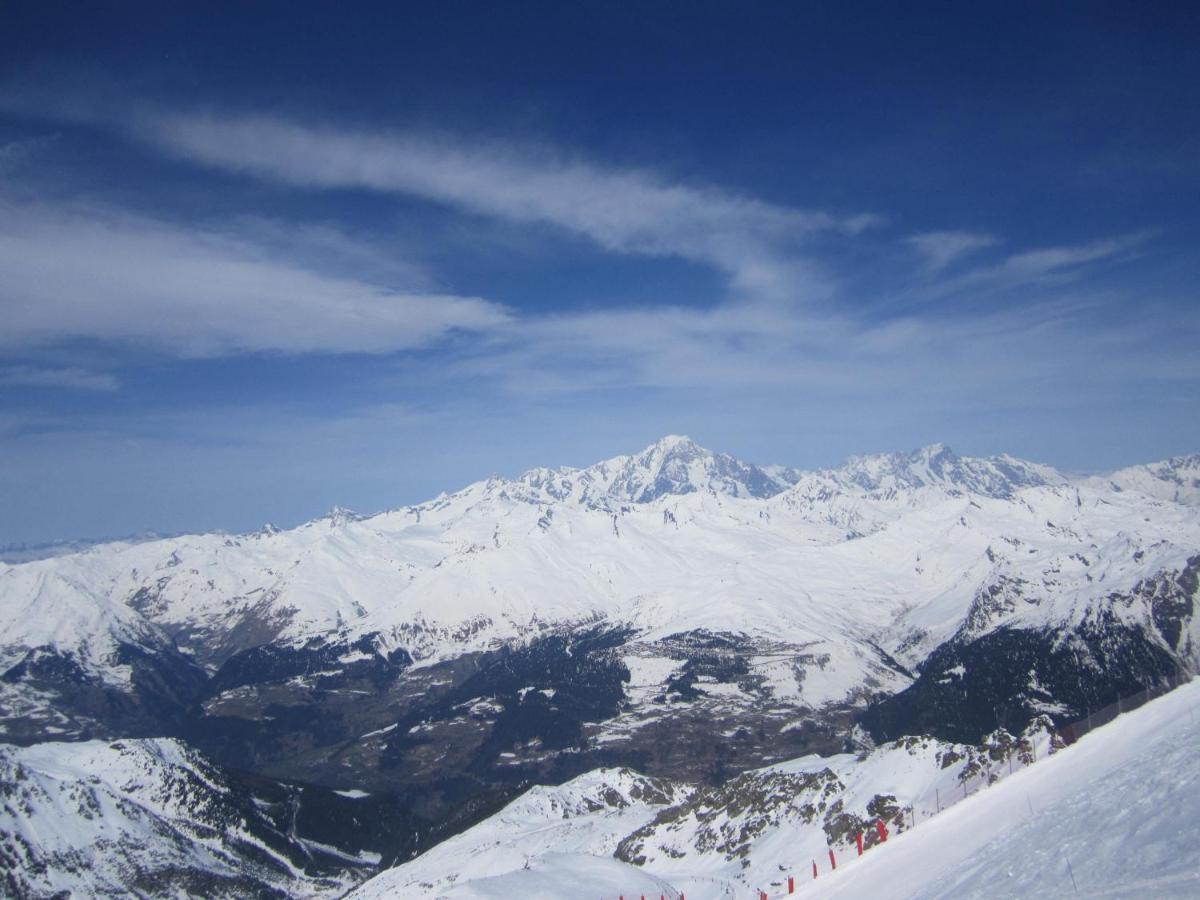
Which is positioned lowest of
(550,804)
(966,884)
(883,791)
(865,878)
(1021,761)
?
(550,804)

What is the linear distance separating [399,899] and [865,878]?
413 ft

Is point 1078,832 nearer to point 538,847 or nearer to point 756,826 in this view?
point 756,826

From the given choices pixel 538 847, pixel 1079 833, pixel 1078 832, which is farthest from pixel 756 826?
pixel 1079 833

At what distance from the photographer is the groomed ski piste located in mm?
19969

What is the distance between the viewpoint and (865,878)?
32938 millimetres

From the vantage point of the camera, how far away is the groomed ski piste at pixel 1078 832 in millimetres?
19969

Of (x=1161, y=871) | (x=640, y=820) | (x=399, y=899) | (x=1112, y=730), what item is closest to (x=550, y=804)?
(x=640, y=820)

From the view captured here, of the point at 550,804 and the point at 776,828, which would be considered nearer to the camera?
the point at 776,828

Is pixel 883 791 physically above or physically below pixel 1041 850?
below

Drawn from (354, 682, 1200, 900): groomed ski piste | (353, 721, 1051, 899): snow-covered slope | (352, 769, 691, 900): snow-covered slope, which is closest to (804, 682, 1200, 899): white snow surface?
(354, 682, 1200, 900): groomed ski piste

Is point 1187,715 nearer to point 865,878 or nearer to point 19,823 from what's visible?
point 865,878

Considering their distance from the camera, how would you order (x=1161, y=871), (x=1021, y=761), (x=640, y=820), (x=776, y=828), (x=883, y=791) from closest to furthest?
1. (x=1161, y=871)
2. (x=1021, y=761)
3. (x=883, y=791)
4. (x=776, y=828)
5. (x=640, y=820)

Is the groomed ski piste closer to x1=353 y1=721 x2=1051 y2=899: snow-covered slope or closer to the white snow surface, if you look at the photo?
the white snow surface

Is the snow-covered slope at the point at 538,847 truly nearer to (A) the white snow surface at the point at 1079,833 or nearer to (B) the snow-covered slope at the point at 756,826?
(B) the snow-covered slope at the point at 756,826
